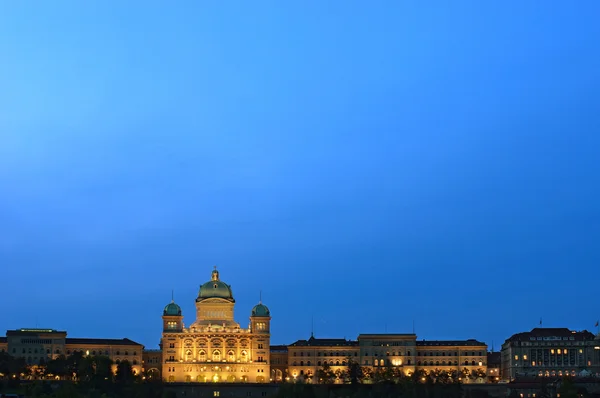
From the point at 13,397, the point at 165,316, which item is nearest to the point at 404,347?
the point at 165,316

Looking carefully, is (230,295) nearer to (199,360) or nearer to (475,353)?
(199,360)

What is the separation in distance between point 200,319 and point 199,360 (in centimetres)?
742

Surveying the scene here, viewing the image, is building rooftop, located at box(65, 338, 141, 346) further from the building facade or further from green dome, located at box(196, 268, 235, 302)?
the building facade

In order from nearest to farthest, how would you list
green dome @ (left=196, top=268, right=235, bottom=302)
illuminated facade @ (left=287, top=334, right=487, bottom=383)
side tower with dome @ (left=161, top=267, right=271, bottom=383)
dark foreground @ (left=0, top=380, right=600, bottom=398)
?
dark foreground @ (left=0, top=380, right=600, bottom=398) < side tower with dome @ (left=161, top=267, right=271, bottom=383) < green dome @ (left=196, top=268, right=235, bottom=302) < illuminated facade @ (left=287, top=334, right=487, bottom=383)

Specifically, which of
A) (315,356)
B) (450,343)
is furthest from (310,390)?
(450,343)

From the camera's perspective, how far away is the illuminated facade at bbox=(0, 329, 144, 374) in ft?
552

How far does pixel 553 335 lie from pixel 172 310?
65092 millimetres

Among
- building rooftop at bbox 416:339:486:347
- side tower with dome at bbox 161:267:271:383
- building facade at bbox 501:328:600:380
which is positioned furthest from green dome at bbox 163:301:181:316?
building facade at bbox 501:328:600:380

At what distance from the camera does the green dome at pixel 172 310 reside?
168m

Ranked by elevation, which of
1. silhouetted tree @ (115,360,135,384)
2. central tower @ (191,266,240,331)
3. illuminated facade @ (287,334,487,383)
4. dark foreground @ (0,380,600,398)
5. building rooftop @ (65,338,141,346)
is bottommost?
dark foreground @ (0,380,600,398)

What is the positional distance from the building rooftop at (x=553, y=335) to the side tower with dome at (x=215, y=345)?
143ft

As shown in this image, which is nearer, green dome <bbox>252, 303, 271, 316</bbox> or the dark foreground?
the dark foreground

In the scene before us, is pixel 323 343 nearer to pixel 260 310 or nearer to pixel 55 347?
pixel 260 310

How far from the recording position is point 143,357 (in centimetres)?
17350
